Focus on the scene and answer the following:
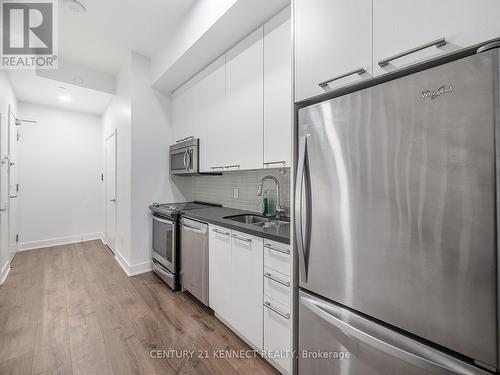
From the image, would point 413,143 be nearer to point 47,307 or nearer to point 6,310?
point 47,307

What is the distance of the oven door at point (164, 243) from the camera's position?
2.58 meters

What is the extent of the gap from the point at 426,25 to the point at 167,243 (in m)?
2.76

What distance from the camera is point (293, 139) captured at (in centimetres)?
128

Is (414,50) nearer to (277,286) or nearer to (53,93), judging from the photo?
(277,286)

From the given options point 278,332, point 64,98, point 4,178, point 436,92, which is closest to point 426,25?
point 436,92

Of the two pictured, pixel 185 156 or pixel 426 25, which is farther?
pixel 185 156

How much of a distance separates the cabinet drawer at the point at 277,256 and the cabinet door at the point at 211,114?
1146mm

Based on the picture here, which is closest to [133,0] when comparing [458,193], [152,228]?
[152,228]

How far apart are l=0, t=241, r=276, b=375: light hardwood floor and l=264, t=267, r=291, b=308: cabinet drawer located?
544 mm

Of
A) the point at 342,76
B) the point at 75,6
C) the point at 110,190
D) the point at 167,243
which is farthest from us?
the point at 110,190

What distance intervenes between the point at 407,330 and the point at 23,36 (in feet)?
14.1

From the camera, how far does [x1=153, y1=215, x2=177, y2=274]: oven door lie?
2.58 metres

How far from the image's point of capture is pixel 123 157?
3354 mm

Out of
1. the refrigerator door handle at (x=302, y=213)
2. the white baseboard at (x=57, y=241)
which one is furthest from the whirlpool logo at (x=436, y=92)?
the white baseboard at (x=57, y=241)
